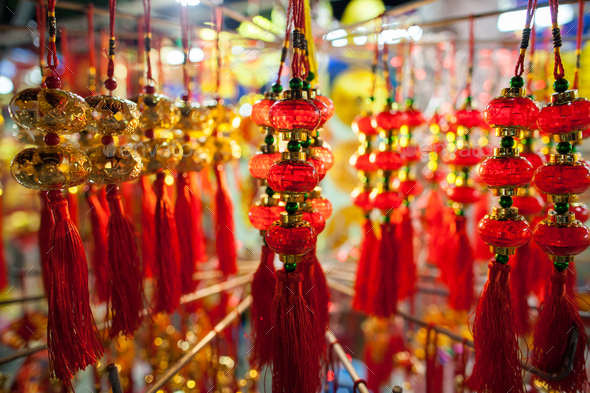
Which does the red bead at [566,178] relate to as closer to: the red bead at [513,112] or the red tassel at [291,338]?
the red bead at [513,112]

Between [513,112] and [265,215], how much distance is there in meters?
0.44

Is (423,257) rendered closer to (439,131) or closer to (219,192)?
(439,131)

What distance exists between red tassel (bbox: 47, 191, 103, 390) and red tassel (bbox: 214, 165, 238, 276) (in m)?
0.34

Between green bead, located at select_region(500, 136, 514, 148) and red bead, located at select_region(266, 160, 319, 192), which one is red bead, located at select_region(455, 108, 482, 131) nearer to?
green bead, located at select_region(500, 136, 514, 148)

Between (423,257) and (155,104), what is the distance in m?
1.38

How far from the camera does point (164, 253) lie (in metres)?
0.64

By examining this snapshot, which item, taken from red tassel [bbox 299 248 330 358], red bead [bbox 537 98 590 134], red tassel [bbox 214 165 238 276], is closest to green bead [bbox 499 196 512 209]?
red bead [bbox 537 98 590 134]

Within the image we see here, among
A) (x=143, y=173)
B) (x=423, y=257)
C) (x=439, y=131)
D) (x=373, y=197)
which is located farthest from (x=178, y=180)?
(x=423, y=257)

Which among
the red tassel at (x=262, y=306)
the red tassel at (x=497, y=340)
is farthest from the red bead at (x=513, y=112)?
the red tassel at (x=262, y=306)

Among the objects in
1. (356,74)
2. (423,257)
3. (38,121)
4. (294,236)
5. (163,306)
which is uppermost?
(356,74)

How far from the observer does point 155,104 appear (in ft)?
1.92

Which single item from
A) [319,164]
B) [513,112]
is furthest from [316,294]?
[513,112]

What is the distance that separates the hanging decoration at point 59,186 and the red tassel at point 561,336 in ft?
Answer: 2.42

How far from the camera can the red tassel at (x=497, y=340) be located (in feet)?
1.72
